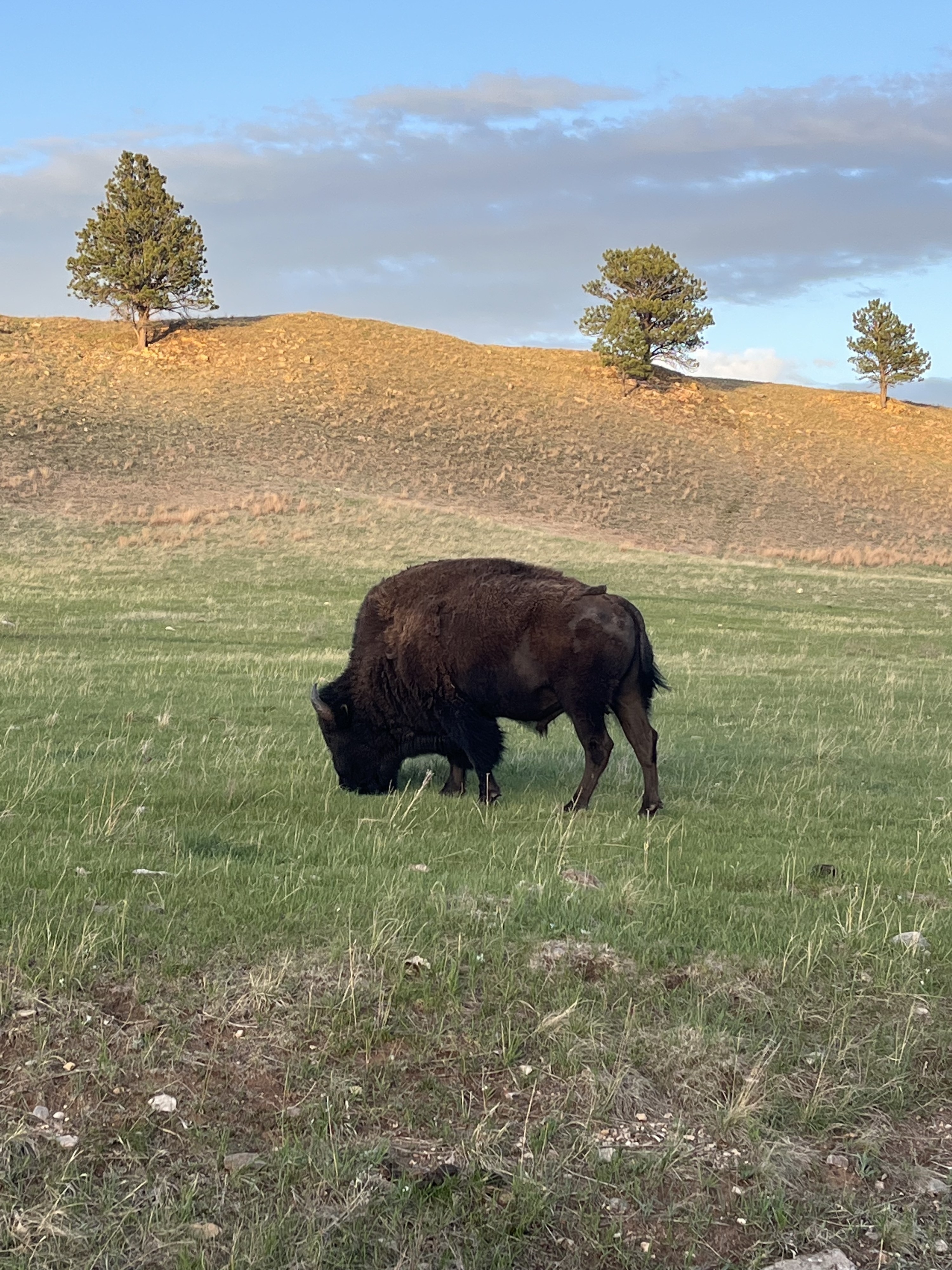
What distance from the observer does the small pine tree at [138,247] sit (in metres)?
62.8

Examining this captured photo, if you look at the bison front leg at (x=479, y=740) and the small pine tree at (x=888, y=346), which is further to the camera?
the small pine tree at (x=888, y=346)

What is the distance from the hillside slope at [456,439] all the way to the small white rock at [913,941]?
114ft

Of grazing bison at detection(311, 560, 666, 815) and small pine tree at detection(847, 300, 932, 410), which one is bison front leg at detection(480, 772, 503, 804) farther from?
small pine tree at detection(847, 300, 932, 410)

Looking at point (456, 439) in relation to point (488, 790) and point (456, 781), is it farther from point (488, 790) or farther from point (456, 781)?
point (488, 790)

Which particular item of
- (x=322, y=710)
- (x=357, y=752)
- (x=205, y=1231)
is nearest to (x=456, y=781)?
(x=357, y=752)

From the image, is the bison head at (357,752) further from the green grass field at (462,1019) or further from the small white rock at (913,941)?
the small white rock at (913,941)

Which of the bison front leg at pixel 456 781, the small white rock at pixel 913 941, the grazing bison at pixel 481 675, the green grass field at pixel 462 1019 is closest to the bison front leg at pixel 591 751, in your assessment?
the grazing bison at pixel 481 675

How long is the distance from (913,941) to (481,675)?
3.88 metres

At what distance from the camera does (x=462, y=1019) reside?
4.88 meters

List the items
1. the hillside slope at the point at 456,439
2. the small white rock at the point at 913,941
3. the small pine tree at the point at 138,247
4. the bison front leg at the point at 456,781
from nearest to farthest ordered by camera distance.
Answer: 1. the small white rock at the point at 913,941
2. the bison front leg at the point at 456,781
3. the hillside slope at the point at 456,439
4. the small pine tree at the point at 138,247

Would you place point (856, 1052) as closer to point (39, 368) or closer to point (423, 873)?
point (423, 873)

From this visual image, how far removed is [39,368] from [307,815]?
2352 inches

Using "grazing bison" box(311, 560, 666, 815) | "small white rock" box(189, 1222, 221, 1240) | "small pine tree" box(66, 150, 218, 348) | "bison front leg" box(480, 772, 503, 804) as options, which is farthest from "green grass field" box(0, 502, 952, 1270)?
"small pine tree" box(66, 150, 218, 348)

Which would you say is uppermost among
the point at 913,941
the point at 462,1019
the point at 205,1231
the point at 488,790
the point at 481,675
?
the point at 481,675
